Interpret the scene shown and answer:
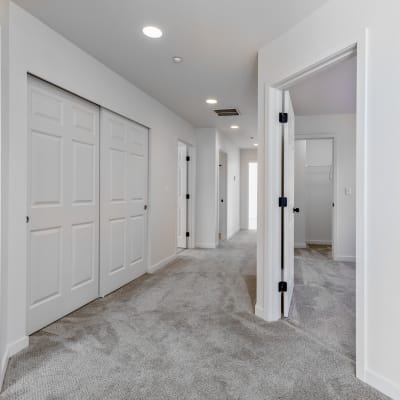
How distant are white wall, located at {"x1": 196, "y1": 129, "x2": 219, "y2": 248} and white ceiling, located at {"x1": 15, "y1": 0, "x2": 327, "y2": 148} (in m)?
2.24

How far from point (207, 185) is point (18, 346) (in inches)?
175

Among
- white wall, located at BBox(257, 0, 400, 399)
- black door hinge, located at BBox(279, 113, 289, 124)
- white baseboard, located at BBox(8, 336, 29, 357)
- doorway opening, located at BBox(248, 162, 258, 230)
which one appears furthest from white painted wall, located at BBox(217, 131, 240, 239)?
white baseboard, located at BBox(8, 336, 29, 357)

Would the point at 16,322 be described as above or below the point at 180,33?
below

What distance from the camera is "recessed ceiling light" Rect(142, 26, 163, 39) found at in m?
2.45

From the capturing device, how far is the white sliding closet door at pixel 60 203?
2.37 metres

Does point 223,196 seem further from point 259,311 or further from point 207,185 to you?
point 259,311

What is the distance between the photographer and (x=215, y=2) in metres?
2.12

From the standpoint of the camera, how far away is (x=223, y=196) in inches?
→ 295

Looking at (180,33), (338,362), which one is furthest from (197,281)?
(180,33)

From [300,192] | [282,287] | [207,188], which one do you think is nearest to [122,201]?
[282,287]
